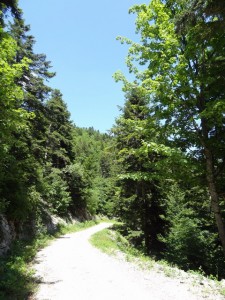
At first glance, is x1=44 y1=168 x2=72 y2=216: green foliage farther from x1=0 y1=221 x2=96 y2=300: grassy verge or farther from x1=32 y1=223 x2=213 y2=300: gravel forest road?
x1=32 y1=223 x2=213 y2=300: gravel forest road

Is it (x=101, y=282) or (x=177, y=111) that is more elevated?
(x=177, y=111)

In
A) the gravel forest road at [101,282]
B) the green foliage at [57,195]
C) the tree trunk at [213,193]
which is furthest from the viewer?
the green foliage at [57,195]

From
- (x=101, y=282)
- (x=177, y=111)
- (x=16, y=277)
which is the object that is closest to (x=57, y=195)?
(x=16, y=277)

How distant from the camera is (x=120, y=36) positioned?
1016 centimetres

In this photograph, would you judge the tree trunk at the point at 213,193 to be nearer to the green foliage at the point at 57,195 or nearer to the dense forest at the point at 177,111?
the dense forest at the point at 177,111

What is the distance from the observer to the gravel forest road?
281 inches

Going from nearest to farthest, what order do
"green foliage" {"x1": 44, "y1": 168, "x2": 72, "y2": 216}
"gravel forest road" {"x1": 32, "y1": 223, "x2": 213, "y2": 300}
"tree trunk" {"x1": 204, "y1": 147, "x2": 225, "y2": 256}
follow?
"gravel forest road" {"x1": 32, "y1": 223, "x2": 213, "y2": 300}, "tree trunk" {"x1": 204, "y1": 147, "x2": 225, "y2": 256}, "green foliage" {"x1": 44, "y1": 168, "x2": 72, "y2": 216}

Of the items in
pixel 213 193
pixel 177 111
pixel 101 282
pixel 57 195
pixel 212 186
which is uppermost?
pixel 177 111

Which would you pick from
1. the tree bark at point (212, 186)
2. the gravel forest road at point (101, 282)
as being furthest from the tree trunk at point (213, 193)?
the gravel forest road at point (101, 282)

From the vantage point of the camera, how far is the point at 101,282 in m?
8.39

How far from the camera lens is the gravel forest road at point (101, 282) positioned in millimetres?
7143

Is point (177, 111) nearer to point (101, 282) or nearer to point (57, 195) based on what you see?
point (101, 282)

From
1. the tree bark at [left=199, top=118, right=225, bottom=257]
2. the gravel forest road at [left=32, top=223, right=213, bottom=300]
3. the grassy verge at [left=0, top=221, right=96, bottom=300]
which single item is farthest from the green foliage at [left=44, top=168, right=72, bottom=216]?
the tree bark at [left=199, top=118, right=225, bottom=257]

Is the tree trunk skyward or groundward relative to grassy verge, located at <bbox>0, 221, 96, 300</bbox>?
skyward
